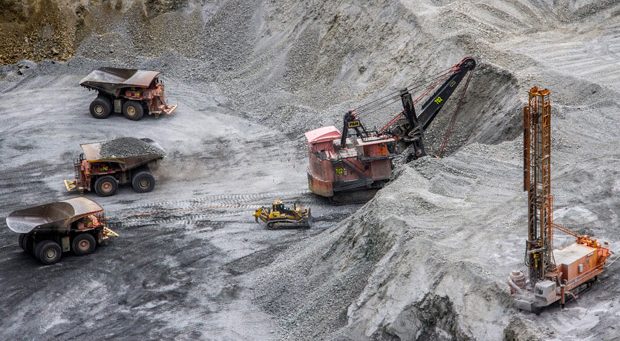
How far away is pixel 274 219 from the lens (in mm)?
23984

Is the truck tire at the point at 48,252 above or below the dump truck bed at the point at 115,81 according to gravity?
below

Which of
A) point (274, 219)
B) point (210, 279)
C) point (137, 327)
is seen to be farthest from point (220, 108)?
point (137, 327)

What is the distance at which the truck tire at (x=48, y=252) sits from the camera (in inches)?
888

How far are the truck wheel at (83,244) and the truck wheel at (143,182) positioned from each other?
447 cm

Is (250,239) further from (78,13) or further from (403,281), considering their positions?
(78,13)

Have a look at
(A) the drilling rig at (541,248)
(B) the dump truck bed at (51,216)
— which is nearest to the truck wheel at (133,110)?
(B) the dump truck bed at (51,216)

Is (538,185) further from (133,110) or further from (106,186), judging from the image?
(133,110)

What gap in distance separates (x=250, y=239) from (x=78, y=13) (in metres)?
19.0

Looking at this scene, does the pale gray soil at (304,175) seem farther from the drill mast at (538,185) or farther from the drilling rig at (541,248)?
the drill mast at (538,185)

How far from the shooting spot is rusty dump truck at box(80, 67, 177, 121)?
32281 mm

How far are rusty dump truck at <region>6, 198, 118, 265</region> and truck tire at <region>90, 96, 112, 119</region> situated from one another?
932 centimetres

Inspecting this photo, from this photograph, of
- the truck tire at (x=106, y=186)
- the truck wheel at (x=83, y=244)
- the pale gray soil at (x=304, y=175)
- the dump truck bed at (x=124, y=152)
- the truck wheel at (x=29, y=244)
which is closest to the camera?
the pale gray soil at (x=304, y=175)

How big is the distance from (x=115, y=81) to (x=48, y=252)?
439 inches

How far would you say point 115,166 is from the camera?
89.6 feet
